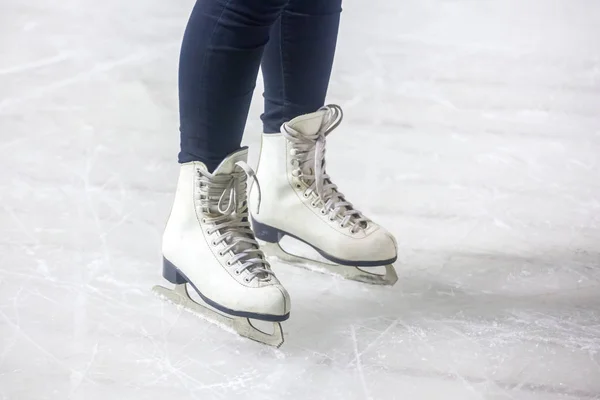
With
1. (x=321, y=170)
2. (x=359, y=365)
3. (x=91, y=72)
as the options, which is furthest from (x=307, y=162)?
(x=91, y=72)

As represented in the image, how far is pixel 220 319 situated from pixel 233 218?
13cm

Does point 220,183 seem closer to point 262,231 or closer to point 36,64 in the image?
point 262,231

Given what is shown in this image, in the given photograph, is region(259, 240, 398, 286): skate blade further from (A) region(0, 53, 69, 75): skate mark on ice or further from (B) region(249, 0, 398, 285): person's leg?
(A) region(0, 53, 69, 75): skate mark on ice

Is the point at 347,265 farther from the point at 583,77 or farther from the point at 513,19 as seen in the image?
the point at 513,19

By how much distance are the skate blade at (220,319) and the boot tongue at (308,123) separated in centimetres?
25

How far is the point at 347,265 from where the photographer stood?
3.47ft

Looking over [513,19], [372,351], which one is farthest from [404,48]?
[372,351]

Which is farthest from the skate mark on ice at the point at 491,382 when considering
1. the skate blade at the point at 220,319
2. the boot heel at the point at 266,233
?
the boot heel at the point at 266,233

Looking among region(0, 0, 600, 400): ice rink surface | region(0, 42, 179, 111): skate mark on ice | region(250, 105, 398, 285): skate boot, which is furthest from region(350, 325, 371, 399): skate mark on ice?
region(0, 42, 179, 111): skate mark on ice

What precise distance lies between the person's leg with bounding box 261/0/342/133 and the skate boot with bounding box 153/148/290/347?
0.38 feet

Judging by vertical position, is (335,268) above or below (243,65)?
below

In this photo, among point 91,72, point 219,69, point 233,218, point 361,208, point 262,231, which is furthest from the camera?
point 91,72

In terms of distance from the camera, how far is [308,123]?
1026mm

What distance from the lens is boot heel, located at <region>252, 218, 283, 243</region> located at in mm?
1098
